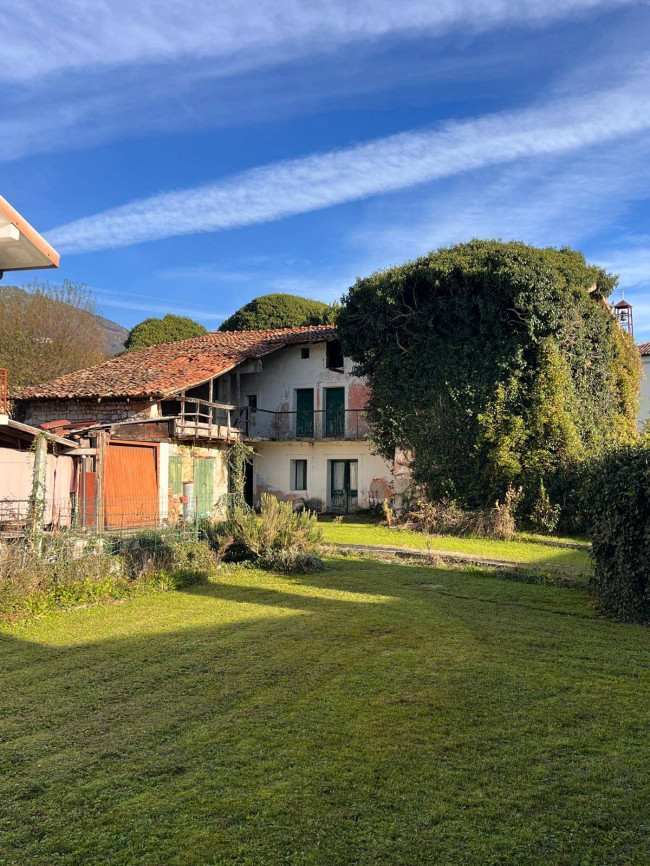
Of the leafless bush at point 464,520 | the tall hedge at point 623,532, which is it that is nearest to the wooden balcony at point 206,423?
the leafless bush at point 464,520

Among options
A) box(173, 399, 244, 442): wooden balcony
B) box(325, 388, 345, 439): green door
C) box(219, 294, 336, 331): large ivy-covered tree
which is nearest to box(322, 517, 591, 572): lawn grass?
box(173, 399, 244, 442): wooden balcony

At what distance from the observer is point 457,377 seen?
20.9 metres

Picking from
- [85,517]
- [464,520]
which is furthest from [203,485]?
[85,517]

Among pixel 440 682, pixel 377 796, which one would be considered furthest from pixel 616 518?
pixel 377 796

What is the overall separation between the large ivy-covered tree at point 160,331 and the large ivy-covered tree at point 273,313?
2739mm

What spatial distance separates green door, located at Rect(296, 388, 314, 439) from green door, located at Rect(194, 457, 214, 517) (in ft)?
14.8

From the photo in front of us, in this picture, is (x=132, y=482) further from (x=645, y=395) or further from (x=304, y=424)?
(x=645, y=395)

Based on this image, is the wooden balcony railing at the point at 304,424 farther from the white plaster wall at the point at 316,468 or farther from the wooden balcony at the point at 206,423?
the wooden balcony at the point at 206,423

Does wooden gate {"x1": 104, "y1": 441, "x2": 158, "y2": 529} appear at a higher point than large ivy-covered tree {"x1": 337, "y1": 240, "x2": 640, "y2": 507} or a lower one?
lower

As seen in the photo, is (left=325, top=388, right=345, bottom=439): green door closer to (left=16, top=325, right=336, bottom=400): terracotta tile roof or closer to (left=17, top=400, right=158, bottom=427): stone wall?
(left=16, top=325, right=336, bottom=400): terracotta tile roof

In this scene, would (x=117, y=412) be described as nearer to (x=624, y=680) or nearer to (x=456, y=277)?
(x=456, y=277)

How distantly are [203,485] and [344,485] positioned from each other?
552 centimetres

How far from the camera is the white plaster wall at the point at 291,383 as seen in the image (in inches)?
1000

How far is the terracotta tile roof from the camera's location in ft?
70.3
